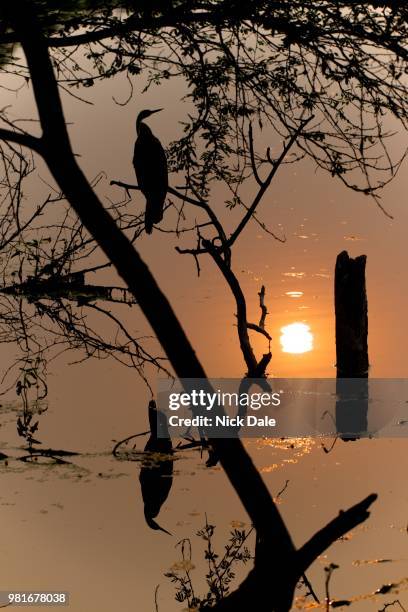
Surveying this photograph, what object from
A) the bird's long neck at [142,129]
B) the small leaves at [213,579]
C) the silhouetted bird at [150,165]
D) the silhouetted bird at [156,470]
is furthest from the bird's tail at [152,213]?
the small leaves at [213,579]

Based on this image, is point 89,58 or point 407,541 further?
point 89,58

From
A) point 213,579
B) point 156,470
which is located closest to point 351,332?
point 156,470

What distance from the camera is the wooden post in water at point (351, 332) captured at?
36.3 ft

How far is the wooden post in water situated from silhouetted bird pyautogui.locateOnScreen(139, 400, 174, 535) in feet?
10.7

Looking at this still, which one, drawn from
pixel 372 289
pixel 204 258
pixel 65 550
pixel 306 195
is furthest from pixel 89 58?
pixel 306 195

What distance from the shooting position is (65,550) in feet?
22.4

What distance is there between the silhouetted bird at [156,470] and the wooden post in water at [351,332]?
3.25 metres

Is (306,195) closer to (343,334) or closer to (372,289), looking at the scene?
(372,289)

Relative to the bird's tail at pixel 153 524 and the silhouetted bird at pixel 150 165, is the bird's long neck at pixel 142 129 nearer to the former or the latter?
the silhouetted bird at pixel 150 165

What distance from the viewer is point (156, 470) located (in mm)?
7973

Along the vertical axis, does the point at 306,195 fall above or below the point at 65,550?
above

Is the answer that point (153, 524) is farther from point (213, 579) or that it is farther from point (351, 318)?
point (351, 318)

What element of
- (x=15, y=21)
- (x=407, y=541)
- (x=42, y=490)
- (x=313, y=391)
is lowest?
(x=407, y=541)

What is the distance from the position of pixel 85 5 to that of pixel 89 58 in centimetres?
121
